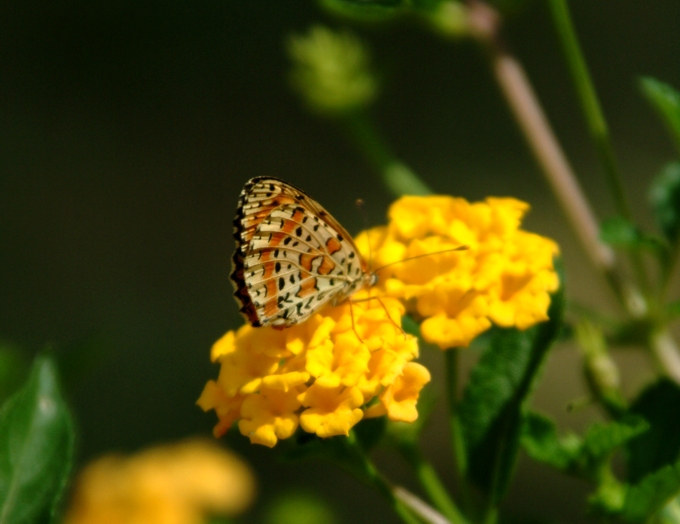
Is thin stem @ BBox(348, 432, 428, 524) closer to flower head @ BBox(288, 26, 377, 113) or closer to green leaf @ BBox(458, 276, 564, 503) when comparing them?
green leaf @ BBox(458, 276, 564, 503)

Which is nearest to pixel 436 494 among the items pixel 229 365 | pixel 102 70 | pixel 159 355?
pixel 229 365

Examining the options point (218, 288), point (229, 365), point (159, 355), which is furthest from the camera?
point (218, 288)

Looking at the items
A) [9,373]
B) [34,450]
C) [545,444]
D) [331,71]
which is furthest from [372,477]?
[9,373]

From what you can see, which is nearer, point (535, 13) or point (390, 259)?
point (390, 259)

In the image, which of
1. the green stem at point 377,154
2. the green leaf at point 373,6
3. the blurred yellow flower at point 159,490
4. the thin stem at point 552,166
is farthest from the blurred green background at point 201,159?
the green leaf at point 373,6

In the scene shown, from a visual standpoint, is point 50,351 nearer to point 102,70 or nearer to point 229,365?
point 229,365

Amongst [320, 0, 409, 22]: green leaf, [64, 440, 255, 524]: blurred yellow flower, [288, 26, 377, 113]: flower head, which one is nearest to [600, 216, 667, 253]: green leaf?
[320, 0, 409, 22]: green leaf

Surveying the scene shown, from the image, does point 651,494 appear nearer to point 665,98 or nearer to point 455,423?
point 455,423
